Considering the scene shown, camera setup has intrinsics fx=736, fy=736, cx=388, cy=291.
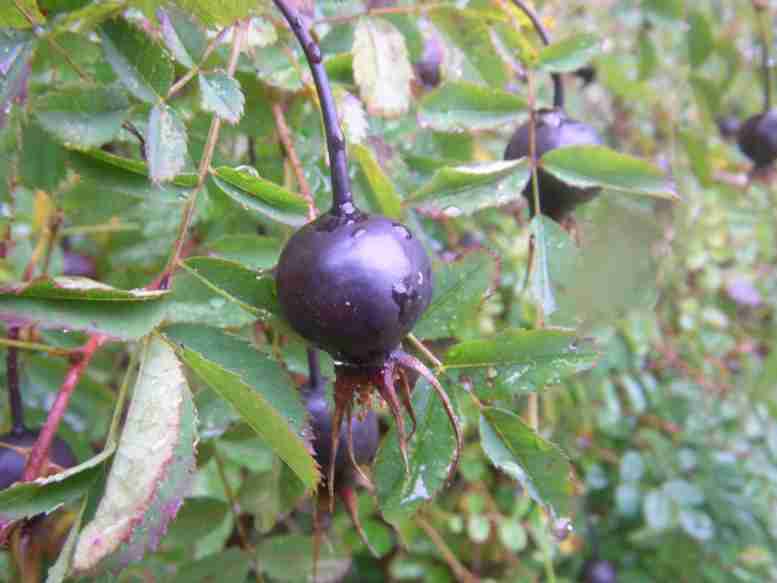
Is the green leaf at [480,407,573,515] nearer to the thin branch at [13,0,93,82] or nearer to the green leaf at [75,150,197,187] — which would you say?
the green leaf at [75,150,197,187]

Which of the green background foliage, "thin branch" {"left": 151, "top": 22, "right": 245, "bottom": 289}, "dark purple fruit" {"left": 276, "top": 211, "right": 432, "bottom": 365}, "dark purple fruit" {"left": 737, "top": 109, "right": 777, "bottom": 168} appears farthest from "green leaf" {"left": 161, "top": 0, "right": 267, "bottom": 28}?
"dark purple fruit" {"left": 737, "top": 109, "right": 777, "bottom": 168}

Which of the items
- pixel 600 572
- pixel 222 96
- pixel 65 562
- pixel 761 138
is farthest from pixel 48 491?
pixel 600 572

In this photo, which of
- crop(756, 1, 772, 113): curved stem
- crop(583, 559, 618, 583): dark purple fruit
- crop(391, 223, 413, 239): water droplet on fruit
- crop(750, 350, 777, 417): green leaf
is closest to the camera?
crop(391, 223, 413, 239): water droplet on fruit

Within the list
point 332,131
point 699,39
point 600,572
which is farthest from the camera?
point 600,572

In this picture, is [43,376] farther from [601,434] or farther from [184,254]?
[601,434]

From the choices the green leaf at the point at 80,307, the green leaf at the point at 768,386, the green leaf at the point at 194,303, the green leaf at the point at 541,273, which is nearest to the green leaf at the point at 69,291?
the green leaf at the point at 80,307

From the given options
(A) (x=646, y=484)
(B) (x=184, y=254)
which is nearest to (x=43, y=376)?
(B) (x=184, y=254)

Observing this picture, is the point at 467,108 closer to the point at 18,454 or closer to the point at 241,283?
the point at 241,283
